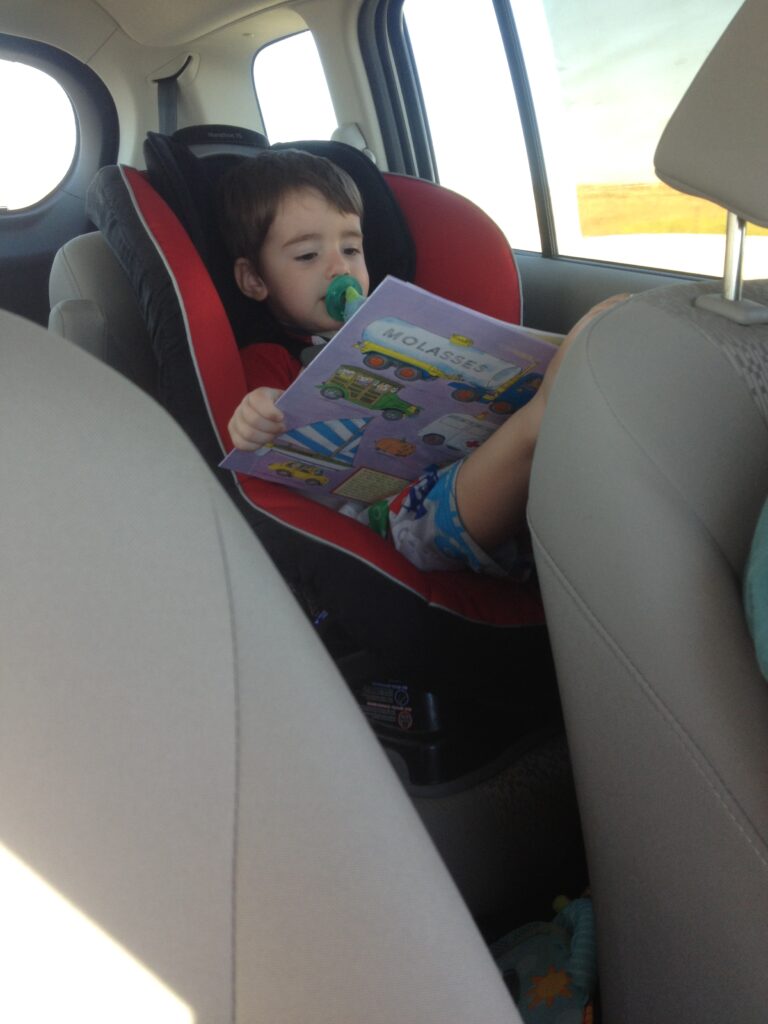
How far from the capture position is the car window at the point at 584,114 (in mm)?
1854

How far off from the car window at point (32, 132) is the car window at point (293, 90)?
564 millimetres

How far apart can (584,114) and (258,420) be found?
4.82ft

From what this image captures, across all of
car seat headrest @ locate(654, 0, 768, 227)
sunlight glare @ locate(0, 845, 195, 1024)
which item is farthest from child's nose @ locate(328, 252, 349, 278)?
sunlight glare @ locate(0, 845, 195, 1024)

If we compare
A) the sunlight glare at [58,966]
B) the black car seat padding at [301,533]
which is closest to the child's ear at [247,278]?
the black car seat padding at [301,533]

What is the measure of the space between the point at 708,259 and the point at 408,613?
0.99 m

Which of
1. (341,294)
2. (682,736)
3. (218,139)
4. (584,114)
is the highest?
(218,139)

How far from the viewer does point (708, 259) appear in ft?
5.85

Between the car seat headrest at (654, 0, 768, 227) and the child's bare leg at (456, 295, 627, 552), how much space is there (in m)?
0.27

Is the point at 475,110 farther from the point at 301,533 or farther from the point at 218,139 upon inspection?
the point at 301,533

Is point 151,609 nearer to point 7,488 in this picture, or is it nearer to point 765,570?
point 7,488

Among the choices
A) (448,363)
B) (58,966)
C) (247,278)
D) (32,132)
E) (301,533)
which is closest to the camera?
(58,966)

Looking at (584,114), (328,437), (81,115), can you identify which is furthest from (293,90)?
(328,437)

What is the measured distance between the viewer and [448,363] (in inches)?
41.0

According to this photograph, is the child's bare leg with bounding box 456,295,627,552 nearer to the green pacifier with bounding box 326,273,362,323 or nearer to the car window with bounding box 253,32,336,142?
the green pacifier with bounding box 326,273,362,323
